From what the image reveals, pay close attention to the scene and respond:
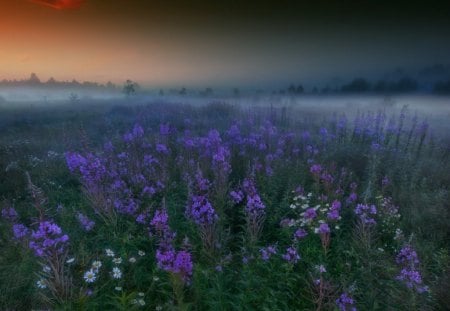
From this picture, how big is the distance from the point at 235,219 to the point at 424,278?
8.38 feet

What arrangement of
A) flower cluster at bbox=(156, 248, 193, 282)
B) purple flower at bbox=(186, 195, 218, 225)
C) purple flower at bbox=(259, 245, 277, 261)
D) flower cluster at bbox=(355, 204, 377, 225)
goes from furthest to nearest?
flower cluster at bbox=(355, 204, 377, 225)
purple flower at bbox=(186, 195, 218, 225)
purple flower at bbox=(259, 245, 277, 261)
flower cluster at bbox=(156, 248, 193, 282)

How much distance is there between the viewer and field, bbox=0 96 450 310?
298 cm

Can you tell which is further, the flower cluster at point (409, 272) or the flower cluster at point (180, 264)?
the flower cluster at point (409, 272)

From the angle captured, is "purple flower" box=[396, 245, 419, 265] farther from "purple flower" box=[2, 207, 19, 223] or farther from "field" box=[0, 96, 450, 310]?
"purple flower" box=[2, 207, 19, 223]

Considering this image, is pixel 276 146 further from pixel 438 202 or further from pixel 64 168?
pixel 64 168

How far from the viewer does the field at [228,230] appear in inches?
117

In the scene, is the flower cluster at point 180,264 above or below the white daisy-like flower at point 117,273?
above

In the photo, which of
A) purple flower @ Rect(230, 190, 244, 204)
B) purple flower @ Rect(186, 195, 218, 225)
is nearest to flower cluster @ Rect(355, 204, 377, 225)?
purple flower @ Rect(230, 190, 244, 204)

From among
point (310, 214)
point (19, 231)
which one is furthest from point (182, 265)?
point (19, 231)

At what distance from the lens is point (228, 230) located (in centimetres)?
426

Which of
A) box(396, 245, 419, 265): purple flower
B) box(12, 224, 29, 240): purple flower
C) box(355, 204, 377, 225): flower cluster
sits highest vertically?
box(355, 204, 377, 225): flower cluster

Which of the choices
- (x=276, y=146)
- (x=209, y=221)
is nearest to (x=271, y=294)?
(x=209, y=221)

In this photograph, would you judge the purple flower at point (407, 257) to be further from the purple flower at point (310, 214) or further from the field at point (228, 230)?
the purple flower at point (310, 214)

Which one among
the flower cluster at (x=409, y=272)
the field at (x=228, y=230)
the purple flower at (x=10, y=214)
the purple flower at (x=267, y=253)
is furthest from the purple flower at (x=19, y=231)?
the flower cluster at (x=409, y=272)
